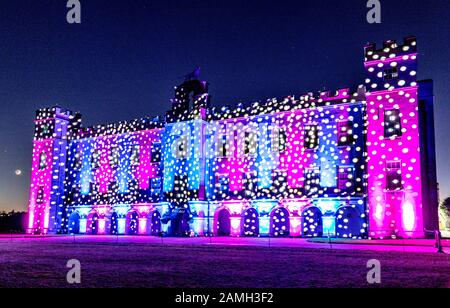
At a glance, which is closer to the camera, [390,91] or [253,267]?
[253,267]

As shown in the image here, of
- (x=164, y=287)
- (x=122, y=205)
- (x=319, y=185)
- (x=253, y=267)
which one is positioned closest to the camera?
(x=164, y=287)

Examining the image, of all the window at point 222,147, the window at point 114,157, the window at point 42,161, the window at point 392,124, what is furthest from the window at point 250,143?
the window at point 42,161

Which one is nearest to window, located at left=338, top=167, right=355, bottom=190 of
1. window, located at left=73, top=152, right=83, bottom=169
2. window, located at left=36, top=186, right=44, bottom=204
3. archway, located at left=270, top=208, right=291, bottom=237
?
archway, located at left=270, top=208, right=291, bottom=237

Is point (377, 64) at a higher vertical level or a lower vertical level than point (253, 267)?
higher

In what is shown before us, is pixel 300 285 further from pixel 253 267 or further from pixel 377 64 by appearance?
pixel 377 64

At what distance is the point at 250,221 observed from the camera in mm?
33844

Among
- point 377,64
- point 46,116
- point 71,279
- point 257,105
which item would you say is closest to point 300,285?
point 71,279

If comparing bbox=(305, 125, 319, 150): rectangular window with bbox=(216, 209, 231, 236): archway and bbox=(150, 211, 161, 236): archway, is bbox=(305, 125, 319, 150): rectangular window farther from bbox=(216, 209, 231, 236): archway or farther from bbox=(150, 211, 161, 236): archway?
bbox=(150, 211, 161, 236): archway

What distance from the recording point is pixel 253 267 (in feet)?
36.7

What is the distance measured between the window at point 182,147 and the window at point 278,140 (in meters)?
7.46

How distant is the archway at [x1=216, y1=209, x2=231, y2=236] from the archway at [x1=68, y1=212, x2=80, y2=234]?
623 inches

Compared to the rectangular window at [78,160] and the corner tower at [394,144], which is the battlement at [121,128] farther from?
the corner tower at [394,144]
